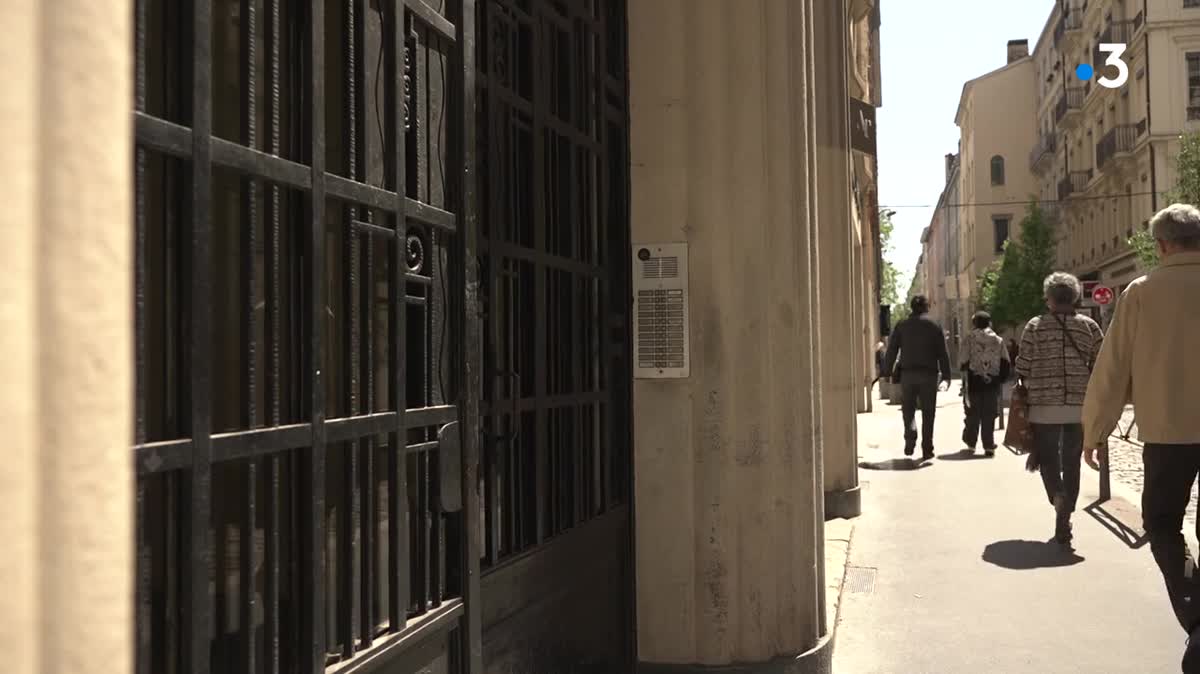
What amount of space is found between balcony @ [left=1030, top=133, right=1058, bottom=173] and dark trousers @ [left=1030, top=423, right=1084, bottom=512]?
5646 cm

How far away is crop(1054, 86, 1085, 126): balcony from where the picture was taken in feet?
178

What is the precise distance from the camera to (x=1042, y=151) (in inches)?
2504

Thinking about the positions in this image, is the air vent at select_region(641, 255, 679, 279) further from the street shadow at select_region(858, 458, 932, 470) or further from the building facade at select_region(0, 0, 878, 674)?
the street shadow at select_region(858, 458, 932, 470)

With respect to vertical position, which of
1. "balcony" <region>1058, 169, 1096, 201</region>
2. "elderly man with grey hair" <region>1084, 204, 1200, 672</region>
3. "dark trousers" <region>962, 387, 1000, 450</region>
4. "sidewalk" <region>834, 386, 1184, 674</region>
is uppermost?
"balcony" <region>1058, 169, 1096, 201</region>

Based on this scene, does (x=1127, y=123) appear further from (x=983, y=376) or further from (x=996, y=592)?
(x=996, y=592)

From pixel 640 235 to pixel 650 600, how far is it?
1.39 meters

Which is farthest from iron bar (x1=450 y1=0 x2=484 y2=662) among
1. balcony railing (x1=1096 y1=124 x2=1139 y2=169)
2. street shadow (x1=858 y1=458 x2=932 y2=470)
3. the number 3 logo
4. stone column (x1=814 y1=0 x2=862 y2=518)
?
balcony railing (x1=1096 y1=124 x2=1139 y2=169)

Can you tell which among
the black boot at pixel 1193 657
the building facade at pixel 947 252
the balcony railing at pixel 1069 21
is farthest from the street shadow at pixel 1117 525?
the building facade at pixel 947 252

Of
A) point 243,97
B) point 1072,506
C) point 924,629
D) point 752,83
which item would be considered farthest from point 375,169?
point 1072,506

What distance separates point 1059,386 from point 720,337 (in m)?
4.22

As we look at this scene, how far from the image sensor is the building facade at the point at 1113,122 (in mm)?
41531

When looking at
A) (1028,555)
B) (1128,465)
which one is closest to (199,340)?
(1028,555)

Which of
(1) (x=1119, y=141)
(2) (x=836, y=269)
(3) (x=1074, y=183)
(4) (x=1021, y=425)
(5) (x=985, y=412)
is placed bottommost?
(5) (x=985, y=412)

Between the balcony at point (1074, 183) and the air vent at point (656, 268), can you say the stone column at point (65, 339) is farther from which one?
the balcony at point (1074, 183)
